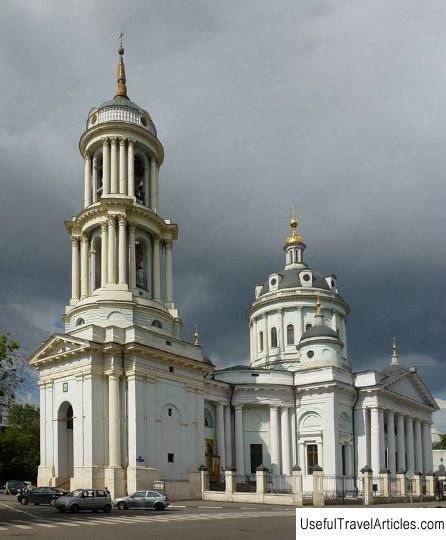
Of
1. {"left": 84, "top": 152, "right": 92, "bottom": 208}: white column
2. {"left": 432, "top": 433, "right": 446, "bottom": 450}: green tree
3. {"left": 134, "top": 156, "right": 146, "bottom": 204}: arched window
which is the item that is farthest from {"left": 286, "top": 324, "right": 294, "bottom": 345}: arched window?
{"left": 432, "top": 433, "right": 446, "bottom": 450}: green tree

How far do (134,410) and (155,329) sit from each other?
5.95m

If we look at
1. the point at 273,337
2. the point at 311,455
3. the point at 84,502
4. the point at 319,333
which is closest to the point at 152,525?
the point at 84,502

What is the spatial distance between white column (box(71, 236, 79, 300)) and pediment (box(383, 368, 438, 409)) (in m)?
24.2

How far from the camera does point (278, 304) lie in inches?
2408

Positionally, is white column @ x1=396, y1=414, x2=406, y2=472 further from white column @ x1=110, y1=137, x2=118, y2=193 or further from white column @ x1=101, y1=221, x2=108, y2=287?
white column @ x1=110, y1=137, x2=118, y2=193

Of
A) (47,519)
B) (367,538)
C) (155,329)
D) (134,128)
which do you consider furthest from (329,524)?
(134,128)

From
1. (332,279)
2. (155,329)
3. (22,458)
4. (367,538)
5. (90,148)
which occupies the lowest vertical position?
(22,458)

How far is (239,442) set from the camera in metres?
49.0

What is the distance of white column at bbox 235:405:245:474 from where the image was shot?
4875 centimetres

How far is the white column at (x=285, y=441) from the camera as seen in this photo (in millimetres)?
49188

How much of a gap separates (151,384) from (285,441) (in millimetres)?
14706

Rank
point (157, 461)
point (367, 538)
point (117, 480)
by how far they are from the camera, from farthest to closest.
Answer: point (157, 461)
point (117, 480)
point (367, 538)

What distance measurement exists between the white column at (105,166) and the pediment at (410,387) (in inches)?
1000

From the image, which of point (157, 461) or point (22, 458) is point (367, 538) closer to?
point (157, 461)
